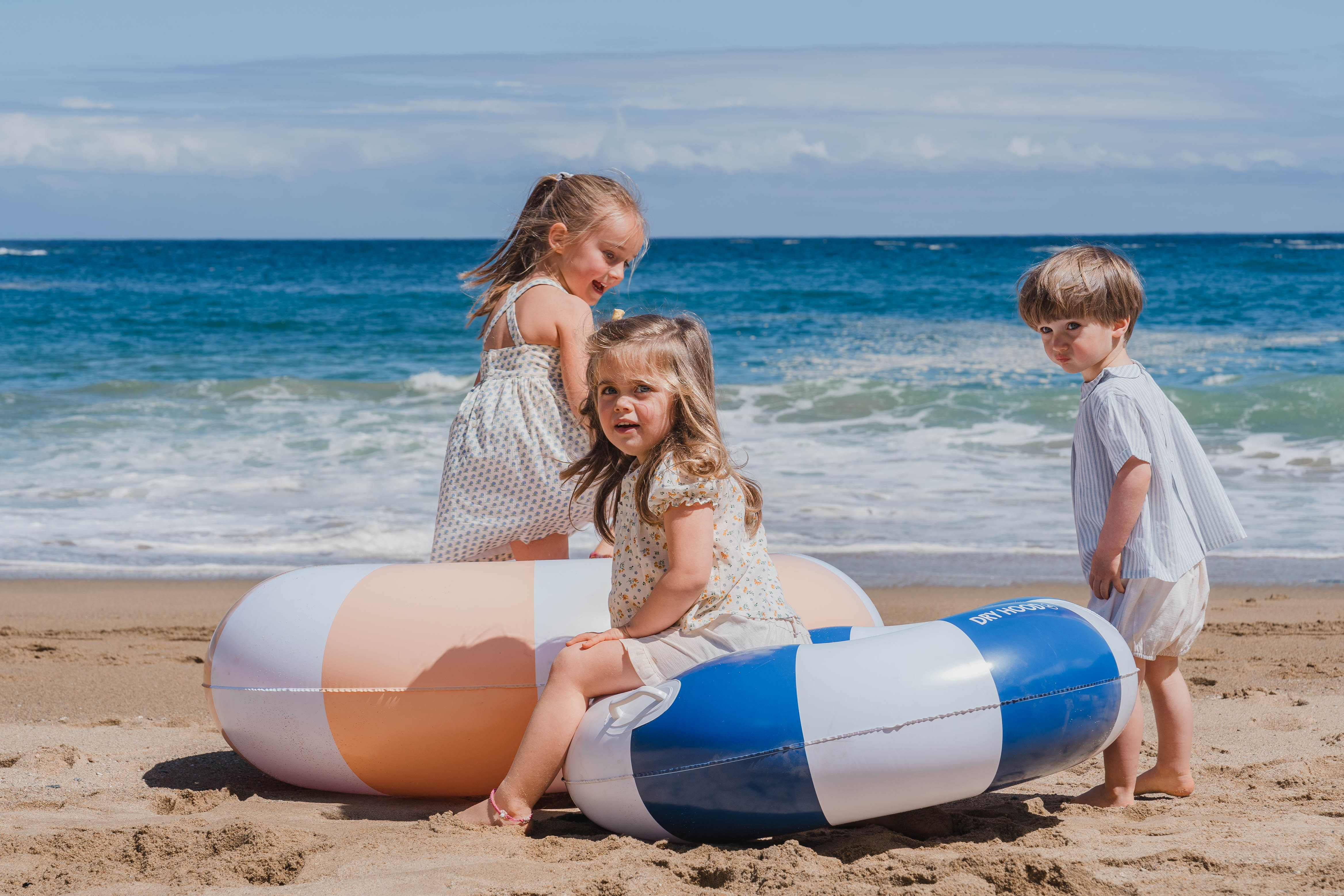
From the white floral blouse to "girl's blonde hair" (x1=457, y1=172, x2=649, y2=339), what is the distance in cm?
94

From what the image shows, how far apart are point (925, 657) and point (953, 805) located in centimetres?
70

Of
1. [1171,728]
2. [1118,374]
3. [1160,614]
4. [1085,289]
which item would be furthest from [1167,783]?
[1085,289]

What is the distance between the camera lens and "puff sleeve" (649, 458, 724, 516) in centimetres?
278

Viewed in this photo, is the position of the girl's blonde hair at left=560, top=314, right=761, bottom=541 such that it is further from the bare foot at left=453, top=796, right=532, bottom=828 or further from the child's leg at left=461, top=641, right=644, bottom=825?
the bare foot at left=453, top=796, right=532, bottom=828

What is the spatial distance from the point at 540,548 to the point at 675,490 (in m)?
0.99

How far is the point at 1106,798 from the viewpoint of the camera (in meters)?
3.10

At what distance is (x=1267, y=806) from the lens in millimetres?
3059

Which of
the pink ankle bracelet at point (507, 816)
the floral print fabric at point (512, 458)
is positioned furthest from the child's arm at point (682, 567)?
the floral print fabric at point (512, 458)

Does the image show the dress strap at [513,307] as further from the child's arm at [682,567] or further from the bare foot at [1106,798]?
the bare foot at [1106,798]

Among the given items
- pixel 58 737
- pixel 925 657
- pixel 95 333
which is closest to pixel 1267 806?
pixel 925 657

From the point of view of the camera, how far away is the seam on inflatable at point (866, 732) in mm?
2557

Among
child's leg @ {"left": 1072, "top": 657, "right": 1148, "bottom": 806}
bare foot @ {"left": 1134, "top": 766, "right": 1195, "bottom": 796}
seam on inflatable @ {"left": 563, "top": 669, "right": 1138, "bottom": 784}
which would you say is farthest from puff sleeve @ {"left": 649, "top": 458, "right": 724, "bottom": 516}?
bare foot @ {"left": 1134, "top": 766, "right": 1195, "bottom": 796}

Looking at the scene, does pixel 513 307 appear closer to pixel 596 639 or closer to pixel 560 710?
pixel 596 639

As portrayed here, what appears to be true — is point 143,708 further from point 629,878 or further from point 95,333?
point 95,333
